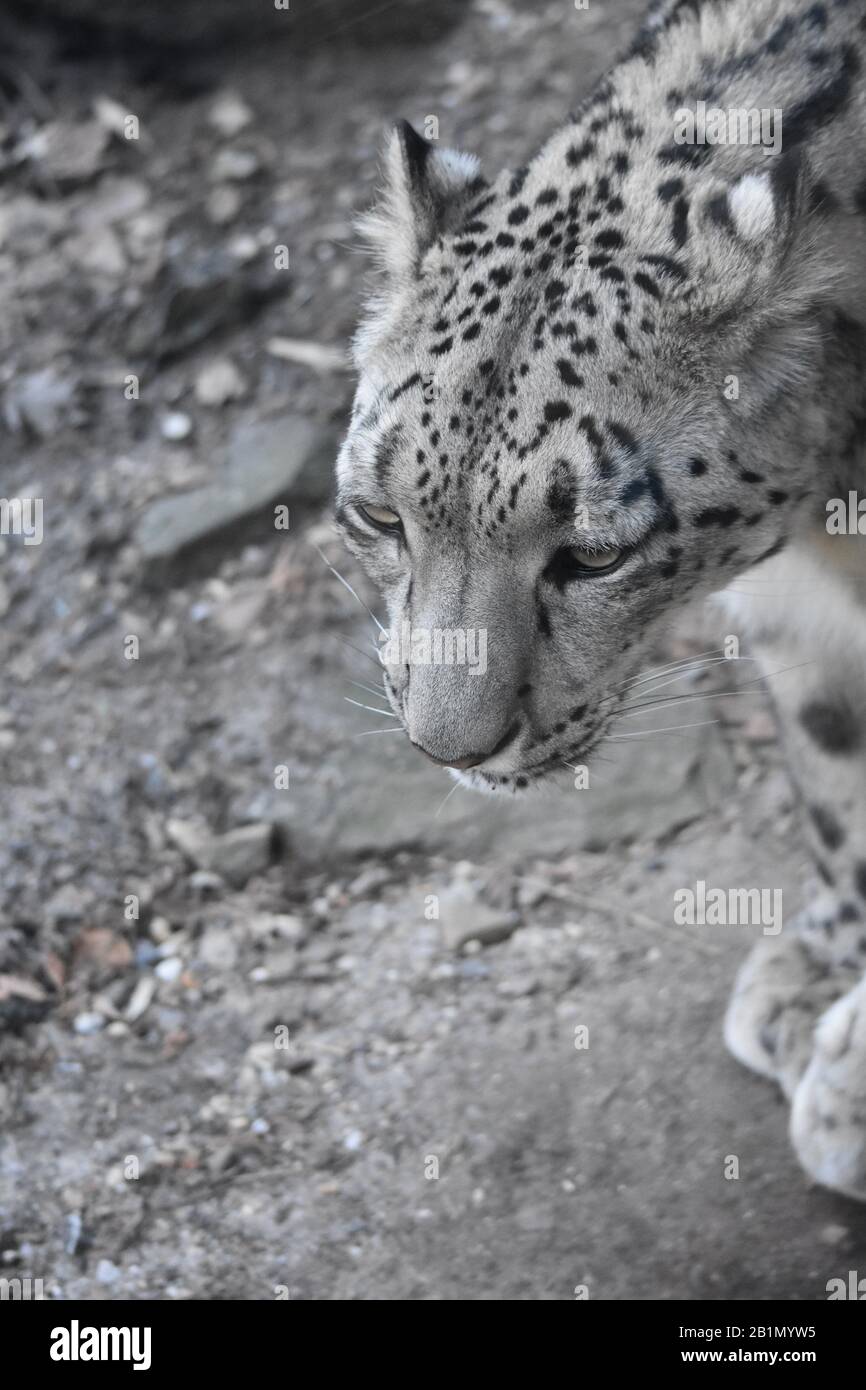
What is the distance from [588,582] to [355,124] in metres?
5.42

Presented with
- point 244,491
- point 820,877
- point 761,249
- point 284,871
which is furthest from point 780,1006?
point 244,491

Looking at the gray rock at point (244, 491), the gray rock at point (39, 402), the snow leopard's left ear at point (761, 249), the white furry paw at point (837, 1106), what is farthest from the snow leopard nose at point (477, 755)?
the gray rock at point (39, 402)

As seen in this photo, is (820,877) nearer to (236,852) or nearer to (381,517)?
(236,852)

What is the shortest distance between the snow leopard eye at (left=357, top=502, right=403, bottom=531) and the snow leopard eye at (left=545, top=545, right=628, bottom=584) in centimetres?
39

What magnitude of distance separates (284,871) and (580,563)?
2535 mm

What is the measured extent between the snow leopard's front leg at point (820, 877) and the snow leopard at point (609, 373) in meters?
0.44

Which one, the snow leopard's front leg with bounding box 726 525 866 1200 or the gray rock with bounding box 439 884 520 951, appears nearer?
the snow leopard's front leg with bounding box 726 525 866 1200

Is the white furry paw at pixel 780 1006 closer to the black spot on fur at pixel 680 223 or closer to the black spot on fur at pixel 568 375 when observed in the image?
the black spot on fur at pixel 568 375

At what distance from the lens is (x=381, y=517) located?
3.75 meters

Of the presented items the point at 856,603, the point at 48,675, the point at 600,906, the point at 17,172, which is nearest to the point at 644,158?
the point at 856,603

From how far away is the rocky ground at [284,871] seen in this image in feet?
15.4

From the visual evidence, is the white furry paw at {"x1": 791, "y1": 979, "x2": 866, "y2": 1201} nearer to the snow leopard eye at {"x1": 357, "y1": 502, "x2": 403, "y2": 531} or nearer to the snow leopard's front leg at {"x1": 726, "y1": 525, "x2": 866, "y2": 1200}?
the snow leopard's front leg at {"x1": 726, "y1": 525, "x2": 866, "y2": 1200}

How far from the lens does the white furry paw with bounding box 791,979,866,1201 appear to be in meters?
4.49

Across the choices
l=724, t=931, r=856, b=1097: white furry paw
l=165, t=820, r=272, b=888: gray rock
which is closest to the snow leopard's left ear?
l=724, t=931, r=856, b=1097: white furry paw
